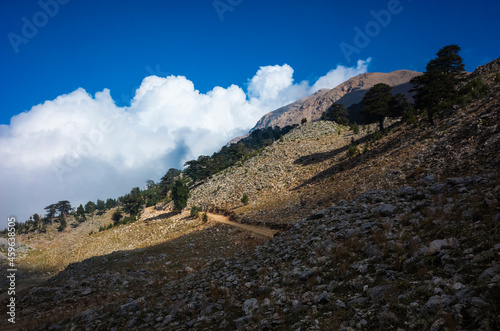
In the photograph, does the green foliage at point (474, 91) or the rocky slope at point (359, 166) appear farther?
the green foliage at point (474, 91)

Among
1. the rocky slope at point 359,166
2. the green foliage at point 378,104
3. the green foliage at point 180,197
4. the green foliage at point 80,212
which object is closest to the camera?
the rocky slope at point 359,166

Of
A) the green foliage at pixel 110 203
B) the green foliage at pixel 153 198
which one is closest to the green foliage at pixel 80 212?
the green foliage at pixel 110 203

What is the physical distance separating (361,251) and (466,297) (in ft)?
16.5

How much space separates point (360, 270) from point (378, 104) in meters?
50.2

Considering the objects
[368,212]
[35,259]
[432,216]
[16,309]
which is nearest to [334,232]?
[368,212]

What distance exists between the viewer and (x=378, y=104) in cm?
4856

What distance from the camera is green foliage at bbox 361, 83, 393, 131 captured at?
4816 centimetres

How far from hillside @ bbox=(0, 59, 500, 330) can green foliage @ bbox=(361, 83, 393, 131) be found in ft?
64.4

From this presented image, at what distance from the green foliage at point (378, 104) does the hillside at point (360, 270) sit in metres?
19.6

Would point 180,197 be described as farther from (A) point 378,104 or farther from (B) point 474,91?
(B) point 474,91

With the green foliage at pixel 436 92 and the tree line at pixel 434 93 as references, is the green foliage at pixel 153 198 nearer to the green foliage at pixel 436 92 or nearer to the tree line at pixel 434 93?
the tree line at pixel 434 93

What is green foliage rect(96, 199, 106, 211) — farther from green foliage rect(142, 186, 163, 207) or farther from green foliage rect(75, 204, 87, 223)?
green foliage rect(142, 186, 163, 207)

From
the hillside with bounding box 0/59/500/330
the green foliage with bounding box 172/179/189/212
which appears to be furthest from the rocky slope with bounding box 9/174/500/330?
the green foliage with bounding box 172/179/189/212

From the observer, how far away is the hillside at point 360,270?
18.1ft
